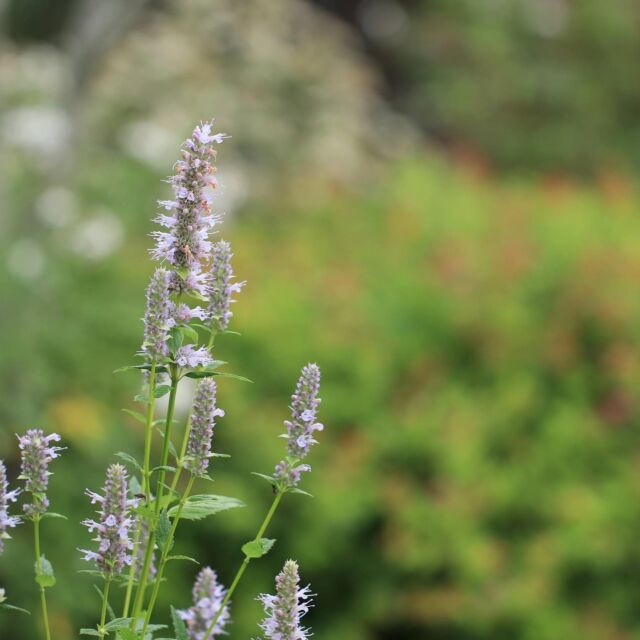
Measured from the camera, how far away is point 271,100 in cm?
943

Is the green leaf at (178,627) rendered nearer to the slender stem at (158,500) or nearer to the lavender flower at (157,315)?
the slender stem at (158,500)

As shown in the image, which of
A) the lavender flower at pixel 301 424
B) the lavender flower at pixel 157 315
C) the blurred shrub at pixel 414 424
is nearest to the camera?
the lavender flower at pixel 157 315

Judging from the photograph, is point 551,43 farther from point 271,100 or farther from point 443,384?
point 443,384

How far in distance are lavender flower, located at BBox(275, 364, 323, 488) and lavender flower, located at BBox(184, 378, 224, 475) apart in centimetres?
10

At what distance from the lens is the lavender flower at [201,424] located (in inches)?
63.6

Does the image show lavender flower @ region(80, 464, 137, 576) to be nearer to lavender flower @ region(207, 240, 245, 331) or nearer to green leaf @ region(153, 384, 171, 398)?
green leaf @ region(153, 384, 171, 398)

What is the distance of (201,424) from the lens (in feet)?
5.32

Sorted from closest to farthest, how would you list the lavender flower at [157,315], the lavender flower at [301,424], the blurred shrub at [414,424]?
1. the lavender flower at [157,315]
2. the lavender flower at [301,424]
3. the blurred shrub at [414,424]

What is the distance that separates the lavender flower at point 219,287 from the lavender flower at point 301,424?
13 cm

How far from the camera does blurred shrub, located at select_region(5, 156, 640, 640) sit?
5.16 meters

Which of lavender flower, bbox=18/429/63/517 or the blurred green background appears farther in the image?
the blurred green background

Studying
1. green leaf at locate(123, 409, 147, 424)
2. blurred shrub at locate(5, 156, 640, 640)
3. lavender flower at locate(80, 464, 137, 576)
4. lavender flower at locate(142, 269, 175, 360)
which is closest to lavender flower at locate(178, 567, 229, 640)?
lavender flower at locate(80, 464, 137, 576)

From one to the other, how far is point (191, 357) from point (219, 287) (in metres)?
0.11

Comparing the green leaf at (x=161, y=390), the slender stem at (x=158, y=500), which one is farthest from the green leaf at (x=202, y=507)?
the green leaf at (x=161, y=390)
